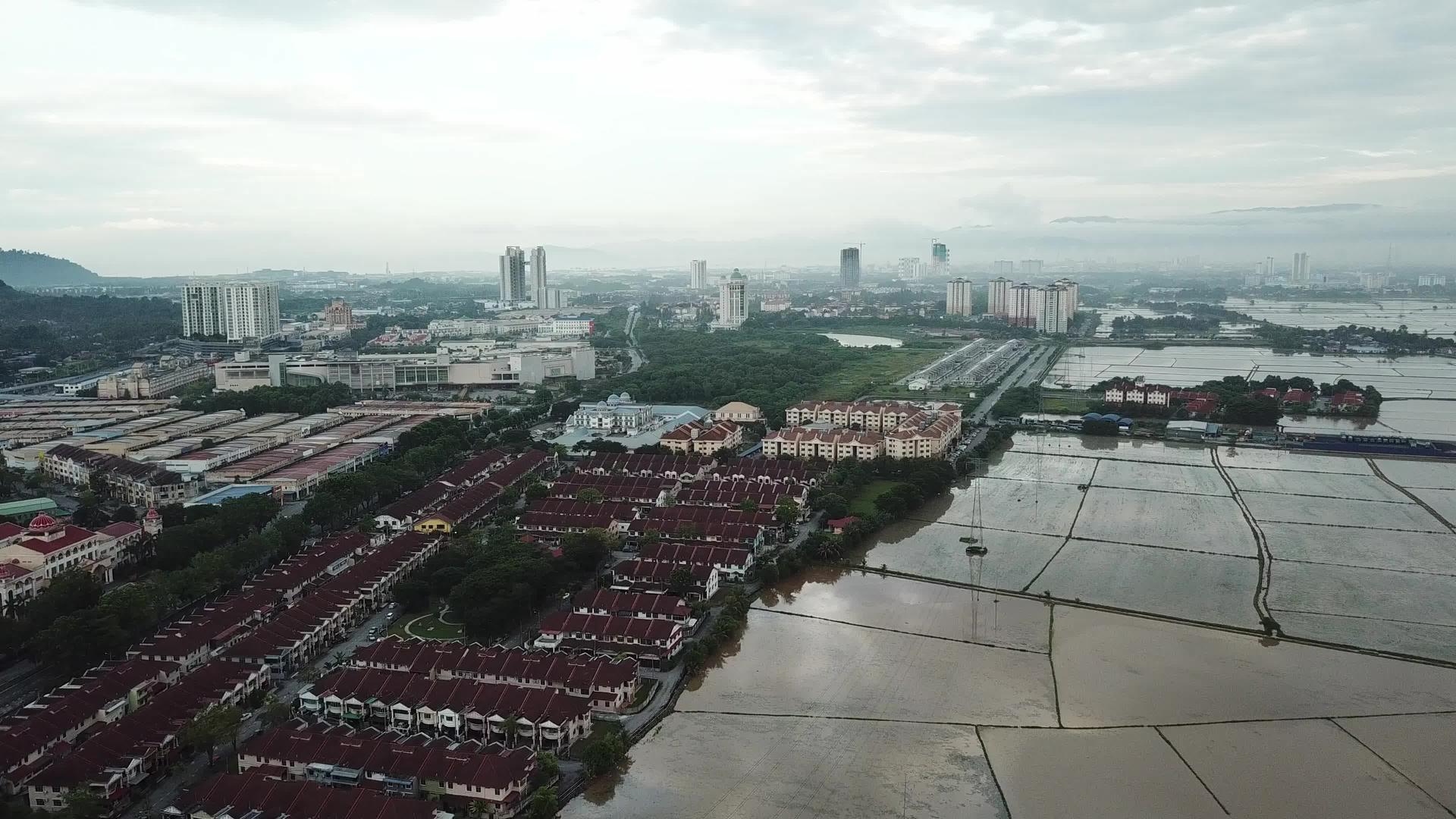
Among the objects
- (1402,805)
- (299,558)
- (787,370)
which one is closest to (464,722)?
(299,558)

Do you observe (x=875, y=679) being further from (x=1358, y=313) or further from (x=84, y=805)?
(x=1358, y=313)

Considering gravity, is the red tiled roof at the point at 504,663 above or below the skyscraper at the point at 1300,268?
below

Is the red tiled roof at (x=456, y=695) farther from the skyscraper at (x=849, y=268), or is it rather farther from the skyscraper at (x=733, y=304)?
the skyscraper at (x=849, y=268)

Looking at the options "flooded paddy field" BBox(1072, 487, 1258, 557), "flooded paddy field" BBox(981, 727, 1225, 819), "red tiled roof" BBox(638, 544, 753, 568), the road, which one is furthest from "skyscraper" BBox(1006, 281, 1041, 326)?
the road

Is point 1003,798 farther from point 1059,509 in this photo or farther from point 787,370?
point 787,370

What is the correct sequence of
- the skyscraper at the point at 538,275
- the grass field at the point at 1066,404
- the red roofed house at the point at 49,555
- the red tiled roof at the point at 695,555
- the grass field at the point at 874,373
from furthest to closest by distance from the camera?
the skyscraper at the point at 538,275 < the grass field at the point at 874,373 < the grass field at the point at 1066,404 < the red tiled roof at the point at 695,555 < the red roofed house at the point at 49,555

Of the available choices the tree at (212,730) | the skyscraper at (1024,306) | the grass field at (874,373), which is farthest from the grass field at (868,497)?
the skyscraper at (1024,306)
